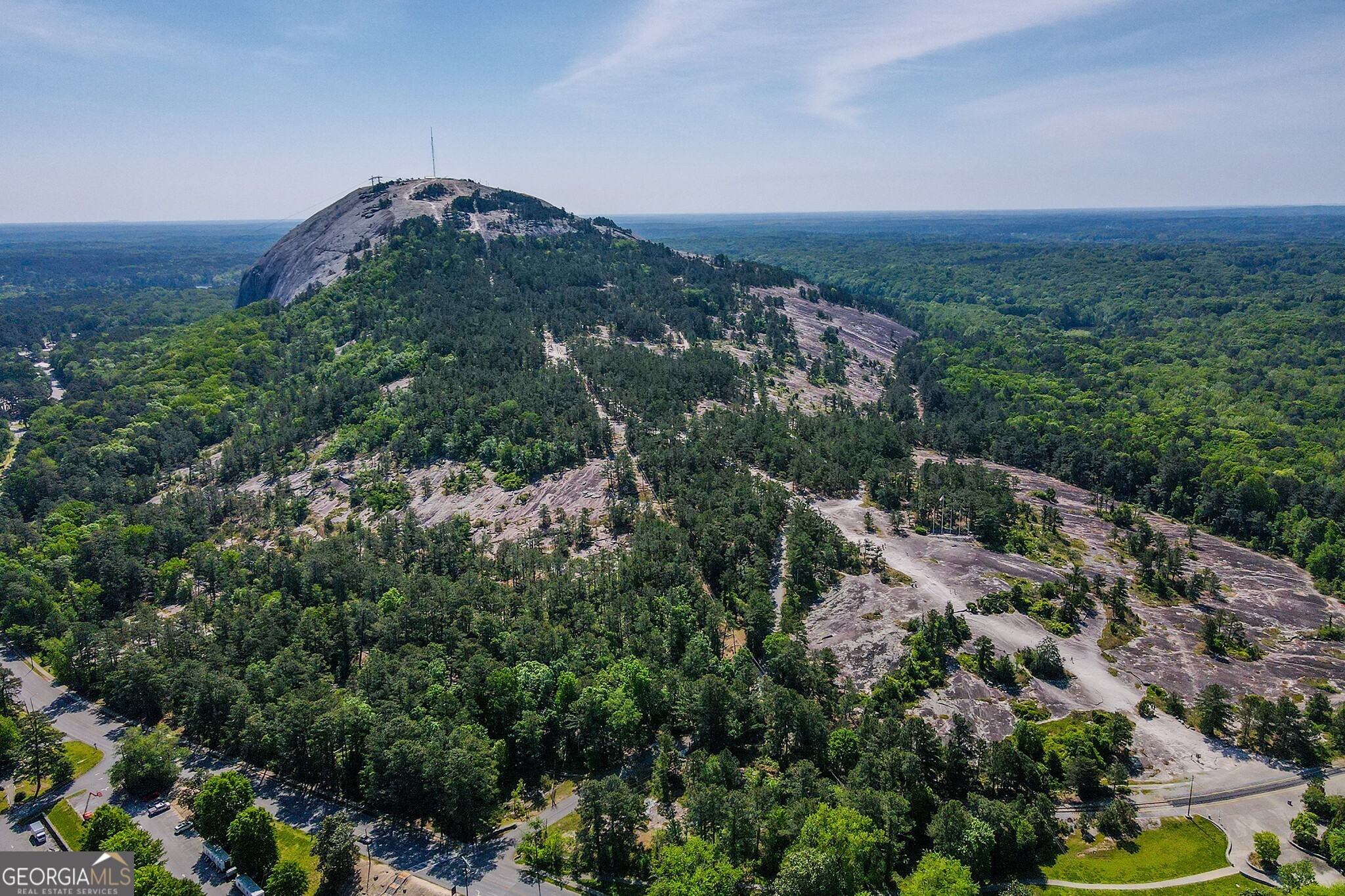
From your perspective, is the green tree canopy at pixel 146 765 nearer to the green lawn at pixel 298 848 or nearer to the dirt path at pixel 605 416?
the green lawn at pixel 298 848

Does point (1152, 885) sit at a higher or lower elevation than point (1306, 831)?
lower

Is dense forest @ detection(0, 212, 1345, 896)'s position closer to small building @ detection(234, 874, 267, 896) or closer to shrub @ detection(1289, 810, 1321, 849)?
small building @ detection(234, 874, 267, 896)

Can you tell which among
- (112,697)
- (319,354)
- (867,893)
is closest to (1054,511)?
(867,893)

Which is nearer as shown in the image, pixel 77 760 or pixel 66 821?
pixel 66 821

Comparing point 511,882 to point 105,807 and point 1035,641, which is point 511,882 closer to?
point 105,807

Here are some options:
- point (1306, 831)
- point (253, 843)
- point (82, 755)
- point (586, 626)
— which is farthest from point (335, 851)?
point (1306, 831)

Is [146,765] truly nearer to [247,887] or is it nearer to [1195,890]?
[247,887]
